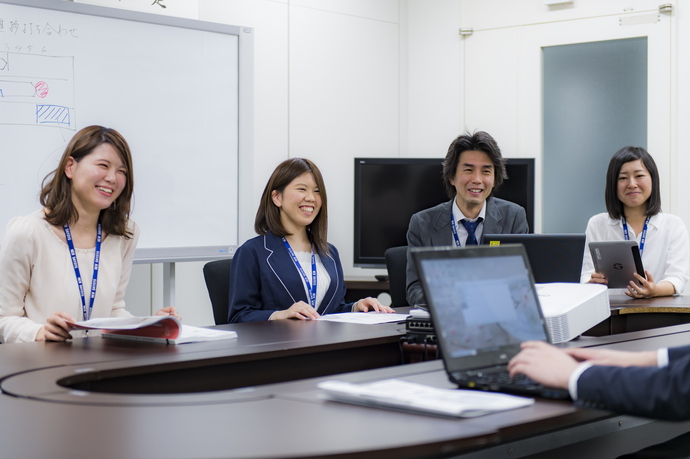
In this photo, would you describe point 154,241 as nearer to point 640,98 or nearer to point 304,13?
point 304,13

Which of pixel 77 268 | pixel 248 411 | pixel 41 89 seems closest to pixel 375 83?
pixel 41 89

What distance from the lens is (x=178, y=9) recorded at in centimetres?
398

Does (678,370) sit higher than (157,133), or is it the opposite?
(157,133)

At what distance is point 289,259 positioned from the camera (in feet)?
9.86

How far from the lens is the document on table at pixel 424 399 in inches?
47.9

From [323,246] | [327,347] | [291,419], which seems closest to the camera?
[291,419]

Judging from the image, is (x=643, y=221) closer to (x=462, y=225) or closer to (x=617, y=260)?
(x=617, y=260)

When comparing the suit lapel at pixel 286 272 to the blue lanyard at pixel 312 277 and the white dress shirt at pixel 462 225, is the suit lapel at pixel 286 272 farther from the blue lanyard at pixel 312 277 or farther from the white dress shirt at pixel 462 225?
the white dress shirt at pixel 462 225

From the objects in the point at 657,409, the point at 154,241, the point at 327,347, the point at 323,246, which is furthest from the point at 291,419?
the point at 154,241

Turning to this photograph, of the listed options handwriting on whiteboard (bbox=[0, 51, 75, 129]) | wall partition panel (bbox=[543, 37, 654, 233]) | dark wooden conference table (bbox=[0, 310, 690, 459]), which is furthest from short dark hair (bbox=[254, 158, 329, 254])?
wall partition panel (bbox=[543, 37, 654, 233])

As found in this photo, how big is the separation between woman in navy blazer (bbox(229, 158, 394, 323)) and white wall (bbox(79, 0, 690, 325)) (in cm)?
129

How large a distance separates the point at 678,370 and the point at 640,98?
13.0 feet

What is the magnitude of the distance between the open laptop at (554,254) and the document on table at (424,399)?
1.42 meters

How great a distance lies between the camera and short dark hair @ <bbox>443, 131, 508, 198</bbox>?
3.55 meters
